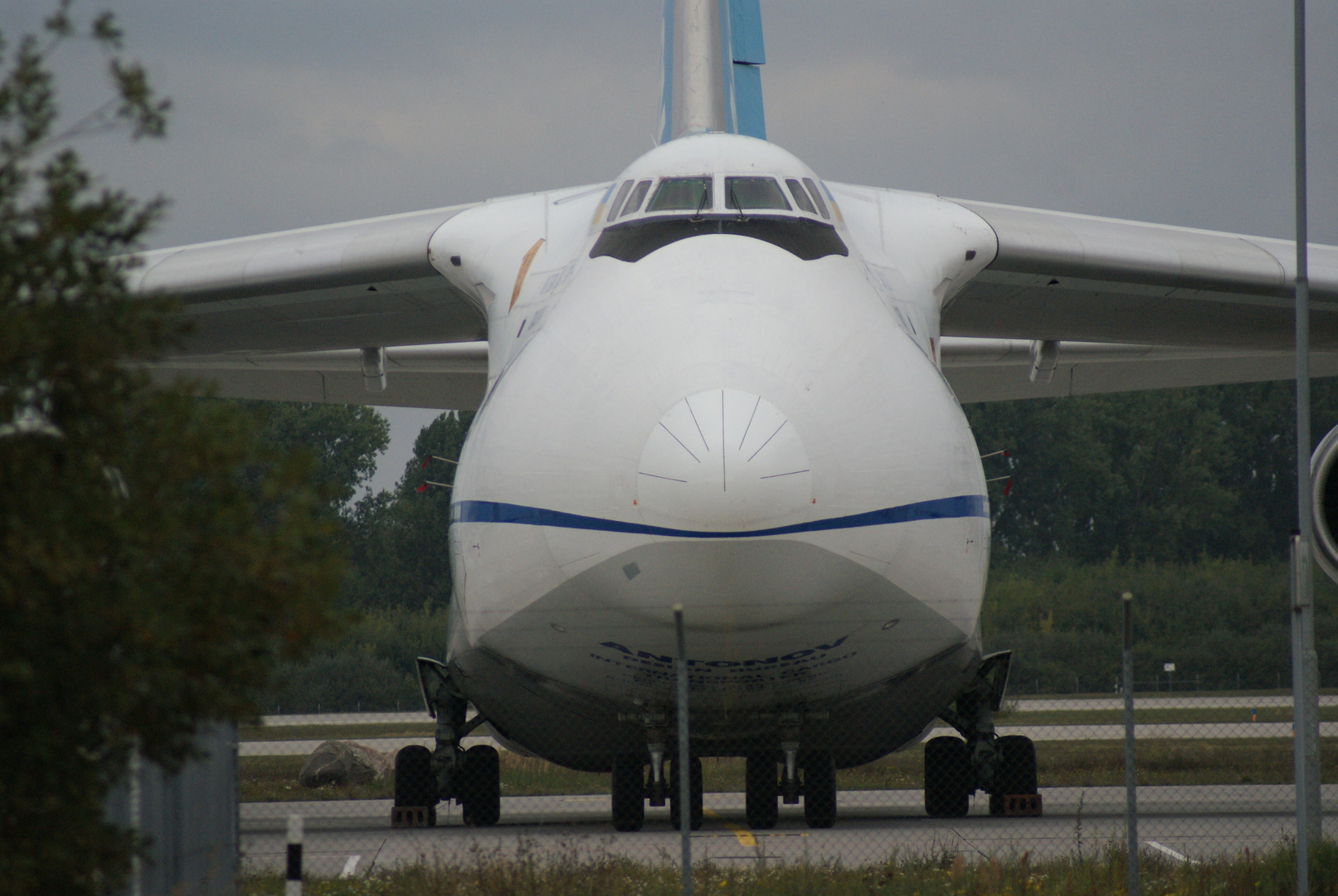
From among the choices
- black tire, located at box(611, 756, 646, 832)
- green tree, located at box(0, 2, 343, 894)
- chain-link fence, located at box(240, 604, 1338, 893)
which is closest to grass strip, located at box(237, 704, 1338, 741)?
chain-link fence, located at box(240, 604, 1338, 893)

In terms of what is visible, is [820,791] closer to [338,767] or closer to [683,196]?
[683,196]

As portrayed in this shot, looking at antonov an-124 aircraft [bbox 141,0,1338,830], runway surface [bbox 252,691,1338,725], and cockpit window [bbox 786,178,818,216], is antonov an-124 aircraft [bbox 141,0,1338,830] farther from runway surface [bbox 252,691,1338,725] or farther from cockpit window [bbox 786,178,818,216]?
runway surface [bbox 252,691,1338,725]

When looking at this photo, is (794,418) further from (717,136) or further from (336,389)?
(336,389)

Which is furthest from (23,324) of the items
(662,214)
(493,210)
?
(493,210)

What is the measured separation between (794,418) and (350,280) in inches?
215

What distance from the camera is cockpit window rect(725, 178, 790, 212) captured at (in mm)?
8992

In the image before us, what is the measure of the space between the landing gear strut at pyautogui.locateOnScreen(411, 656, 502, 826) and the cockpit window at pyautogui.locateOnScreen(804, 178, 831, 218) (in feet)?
13.0

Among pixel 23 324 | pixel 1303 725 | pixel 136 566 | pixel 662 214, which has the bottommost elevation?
pixel 1303 725

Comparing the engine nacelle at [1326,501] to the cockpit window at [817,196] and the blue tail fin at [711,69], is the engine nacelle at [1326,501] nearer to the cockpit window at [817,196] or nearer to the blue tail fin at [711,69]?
the cockpit window at [817,196]

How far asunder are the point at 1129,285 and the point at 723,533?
611 centimetres

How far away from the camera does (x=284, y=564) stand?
3.46 meters

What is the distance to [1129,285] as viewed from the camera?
11.9 metres

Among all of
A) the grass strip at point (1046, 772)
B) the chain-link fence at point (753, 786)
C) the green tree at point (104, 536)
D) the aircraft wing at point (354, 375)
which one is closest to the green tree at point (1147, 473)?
the grass strip at point (1046, 772)

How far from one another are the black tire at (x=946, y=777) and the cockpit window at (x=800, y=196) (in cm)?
411
